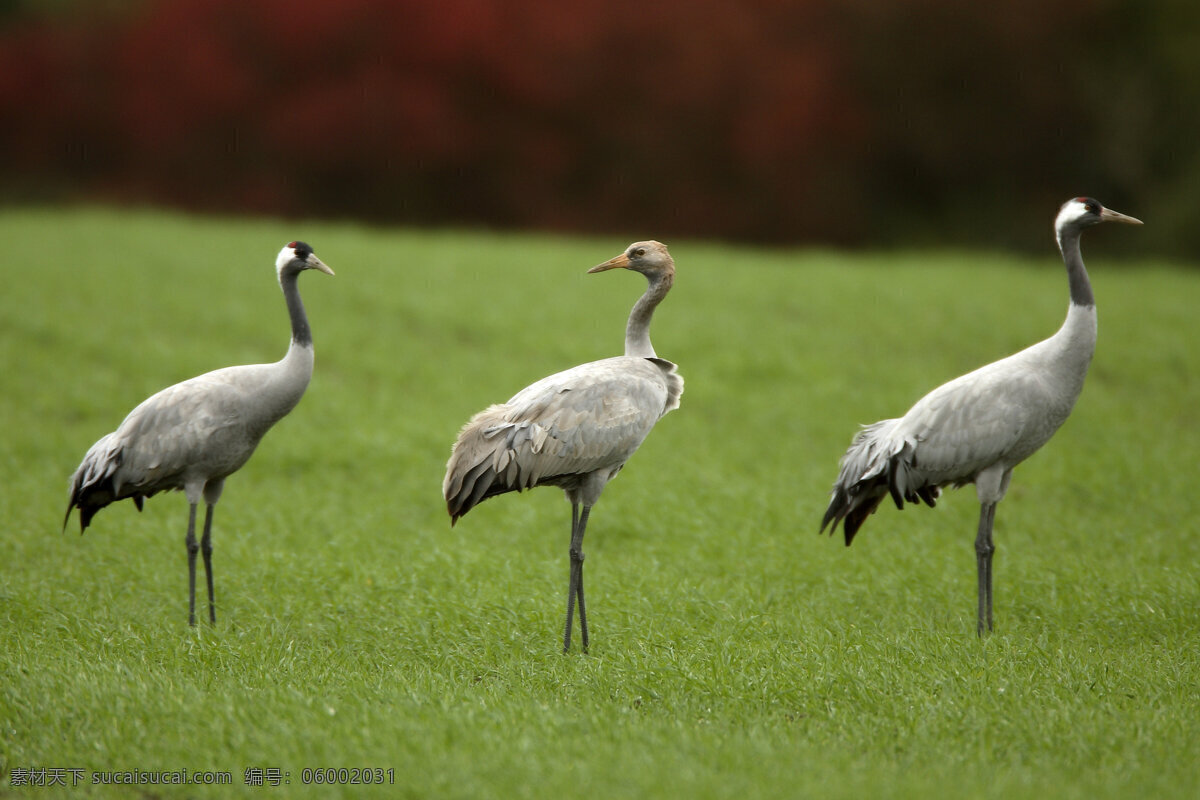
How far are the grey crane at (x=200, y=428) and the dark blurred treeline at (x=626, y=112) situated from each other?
17.7 meters

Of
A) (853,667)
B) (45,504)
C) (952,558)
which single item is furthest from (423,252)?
(853,667)

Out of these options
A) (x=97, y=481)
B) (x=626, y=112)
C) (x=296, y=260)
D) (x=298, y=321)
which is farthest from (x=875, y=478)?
(x=626, y=112)

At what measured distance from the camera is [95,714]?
443 centimetres

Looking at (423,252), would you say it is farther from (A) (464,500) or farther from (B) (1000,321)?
(A) (464,500)

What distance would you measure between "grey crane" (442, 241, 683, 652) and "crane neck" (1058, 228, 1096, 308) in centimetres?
212

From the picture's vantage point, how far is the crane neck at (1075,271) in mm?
5672

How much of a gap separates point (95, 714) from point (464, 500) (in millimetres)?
1770

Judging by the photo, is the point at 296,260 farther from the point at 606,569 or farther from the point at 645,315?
the point at 606,569

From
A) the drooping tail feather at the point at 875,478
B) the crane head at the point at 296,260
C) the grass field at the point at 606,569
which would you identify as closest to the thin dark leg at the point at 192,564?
the grass field at the point at 606,569

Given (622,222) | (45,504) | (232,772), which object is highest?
(622,222)

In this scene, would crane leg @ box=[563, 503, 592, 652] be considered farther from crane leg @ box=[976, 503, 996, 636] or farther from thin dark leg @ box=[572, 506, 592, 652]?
crane leg @ box=[976, 503, 996, 636]

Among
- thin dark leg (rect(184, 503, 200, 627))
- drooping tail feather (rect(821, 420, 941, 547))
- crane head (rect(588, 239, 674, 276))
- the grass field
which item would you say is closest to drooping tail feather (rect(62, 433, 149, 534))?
thin dark leg (rect(184, 503, 200, 627))

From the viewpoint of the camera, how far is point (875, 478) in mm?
5938

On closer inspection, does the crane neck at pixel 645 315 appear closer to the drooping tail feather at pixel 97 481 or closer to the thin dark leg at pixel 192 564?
the thin dark leg at pixel 192 564
